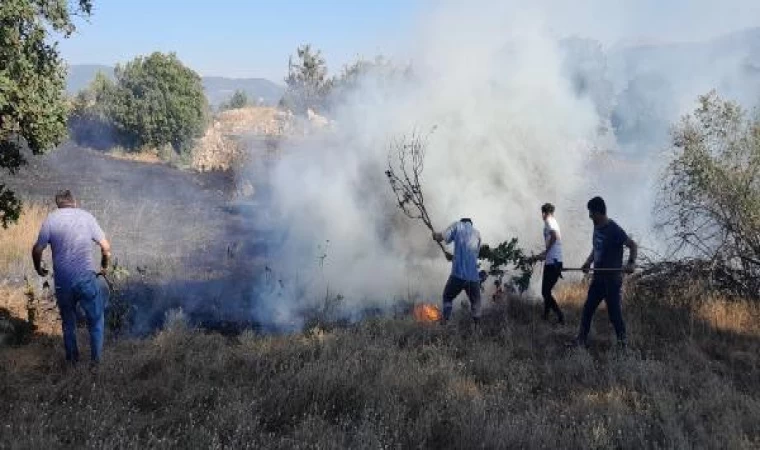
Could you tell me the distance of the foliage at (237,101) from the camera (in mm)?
57556

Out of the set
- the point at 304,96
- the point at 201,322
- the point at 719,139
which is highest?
the point at 304,96

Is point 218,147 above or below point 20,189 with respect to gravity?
above

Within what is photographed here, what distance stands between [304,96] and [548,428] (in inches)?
1558

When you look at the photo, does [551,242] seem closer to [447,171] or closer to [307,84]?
[447,171]

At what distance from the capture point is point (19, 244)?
10.5 metres

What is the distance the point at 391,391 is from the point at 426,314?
3.28m

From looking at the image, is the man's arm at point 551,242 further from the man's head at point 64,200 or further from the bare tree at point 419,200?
the man's head at point 64,200

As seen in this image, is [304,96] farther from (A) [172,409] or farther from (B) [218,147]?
(A) [172,409]

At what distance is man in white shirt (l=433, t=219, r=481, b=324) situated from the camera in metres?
7.95

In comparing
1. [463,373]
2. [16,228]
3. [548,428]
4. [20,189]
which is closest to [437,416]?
[548,428]

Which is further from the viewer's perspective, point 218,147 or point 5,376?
point 218,147

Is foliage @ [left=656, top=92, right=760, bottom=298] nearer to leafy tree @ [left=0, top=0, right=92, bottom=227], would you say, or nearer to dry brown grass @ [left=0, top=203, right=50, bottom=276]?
leafy tree @ [left=0, top=0, right=92, bottom=227]

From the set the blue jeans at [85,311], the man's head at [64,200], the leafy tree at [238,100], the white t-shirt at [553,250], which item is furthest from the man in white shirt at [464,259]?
the leafy tree at [238,100]

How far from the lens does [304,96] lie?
42.4 m
